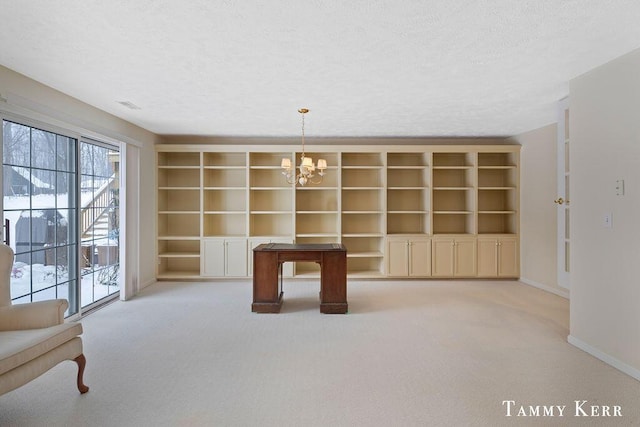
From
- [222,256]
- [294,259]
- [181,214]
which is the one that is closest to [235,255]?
[222,256]

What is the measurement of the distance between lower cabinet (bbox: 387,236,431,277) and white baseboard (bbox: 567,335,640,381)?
2.70 metres

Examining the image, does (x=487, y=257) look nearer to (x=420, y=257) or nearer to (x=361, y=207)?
(x=420, y=257)

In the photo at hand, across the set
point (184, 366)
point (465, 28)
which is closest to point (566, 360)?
point (465, 28)

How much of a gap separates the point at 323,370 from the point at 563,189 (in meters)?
3.17

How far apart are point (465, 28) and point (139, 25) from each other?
215 centimetres

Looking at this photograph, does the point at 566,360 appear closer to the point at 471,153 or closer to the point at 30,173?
the point at 471,153

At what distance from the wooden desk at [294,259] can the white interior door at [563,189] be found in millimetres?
2438

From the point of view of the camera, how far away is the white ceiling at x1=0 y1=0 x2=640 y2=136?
2074 mm

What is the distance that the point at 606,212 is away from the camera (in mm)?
2822

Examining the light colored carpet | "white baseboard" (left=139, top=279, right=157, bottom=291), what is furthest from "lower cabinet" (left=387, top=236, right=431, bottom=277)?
"white baseboard" (left=139, top=279, right=157, bottom=291)

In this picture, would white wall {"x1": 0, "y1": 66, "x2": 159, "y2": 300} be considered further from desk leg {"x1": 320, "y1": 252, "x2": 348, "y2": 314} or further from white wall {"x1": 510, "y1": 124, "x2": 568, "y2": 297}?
white wall {"x1": 510, "y1": 124, "x2": 568, "y2": 297}

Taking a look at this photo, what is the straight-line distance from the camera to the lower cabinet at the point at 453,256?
5820mm

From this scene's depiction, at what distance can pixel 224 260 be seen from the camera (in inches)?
229

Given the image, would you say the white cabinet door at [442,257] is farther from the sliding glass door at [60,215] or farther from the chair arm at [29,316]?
the chair arm at [29,316]
